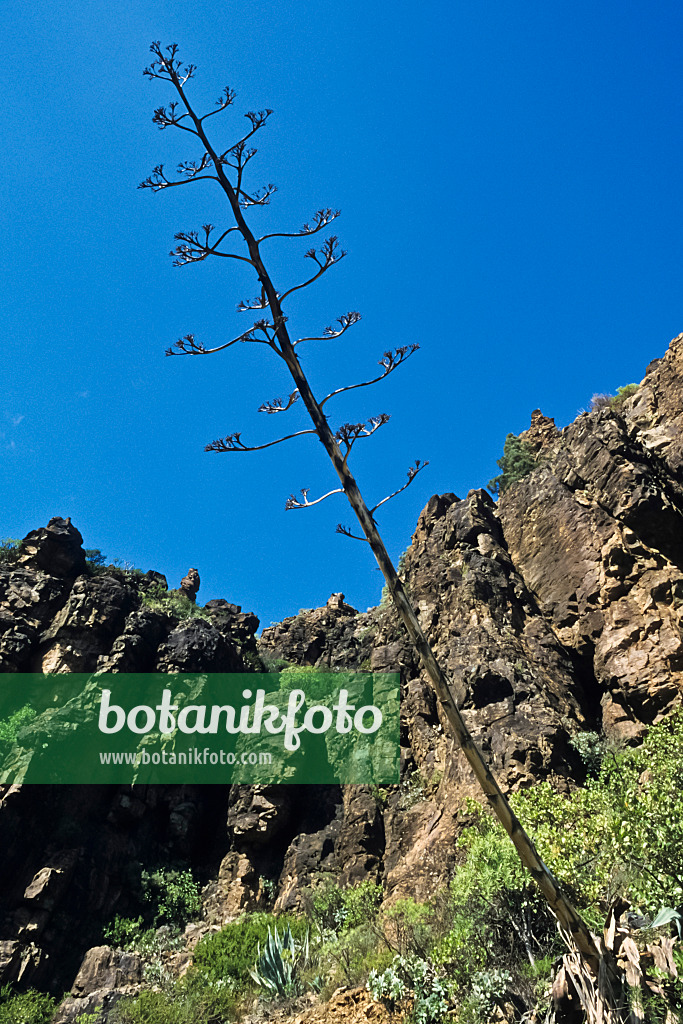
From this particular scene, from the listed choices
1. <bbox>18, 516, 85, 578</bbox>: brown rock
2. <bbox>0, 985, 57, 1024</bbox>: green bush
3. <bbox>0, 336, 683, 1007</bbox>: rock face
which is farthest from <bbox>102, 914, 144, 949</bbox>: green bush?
<bbox>18, 516, 85, 578</bbox>: brown rock

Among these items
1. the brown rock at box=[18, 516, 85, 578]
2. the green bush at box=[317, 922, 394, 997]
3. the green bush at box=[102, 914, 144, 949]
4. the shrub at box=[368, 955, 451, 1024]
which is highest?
the brown rock at box=[18, 516, 85, 578]

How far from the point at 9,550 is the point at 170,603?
728 cm

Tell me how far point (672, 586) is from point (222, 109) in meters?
14.7

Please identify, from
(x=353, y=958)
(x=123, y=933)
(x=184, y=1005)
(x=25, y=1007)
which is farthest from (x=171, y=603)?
(x=353, y=958)

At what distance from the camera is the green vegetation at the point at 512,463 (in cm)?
2395

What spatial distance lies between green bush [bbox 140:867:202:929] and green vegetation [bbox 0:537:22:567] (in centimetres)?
1402

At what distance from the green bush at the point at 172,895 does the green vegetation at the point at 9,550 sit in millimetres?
14016

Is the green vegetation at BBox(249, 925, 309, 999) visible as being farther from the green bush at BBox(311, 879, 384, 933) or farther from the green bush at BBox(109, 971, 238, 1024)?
the green bush at BBox(311, 879, 384, 933)

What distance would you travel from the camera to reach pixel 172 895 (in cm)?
1894

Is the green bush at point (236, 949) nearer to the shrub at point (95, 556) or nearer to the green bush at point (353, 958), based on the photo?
the green bush at point (353, 958)

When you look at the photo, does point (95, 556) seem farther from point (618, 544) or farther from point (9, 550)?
point (618, 544)

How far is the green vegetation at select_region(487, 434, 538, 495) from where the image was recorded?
23953 millimetres

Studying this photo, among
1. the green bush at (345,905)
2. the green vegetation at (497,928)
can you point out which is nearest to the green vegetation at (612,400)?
the green vegetation at (497,928)

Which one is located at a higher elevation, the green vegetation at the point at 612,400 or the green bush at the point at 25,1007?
the green vegetation at the point at 612,400
